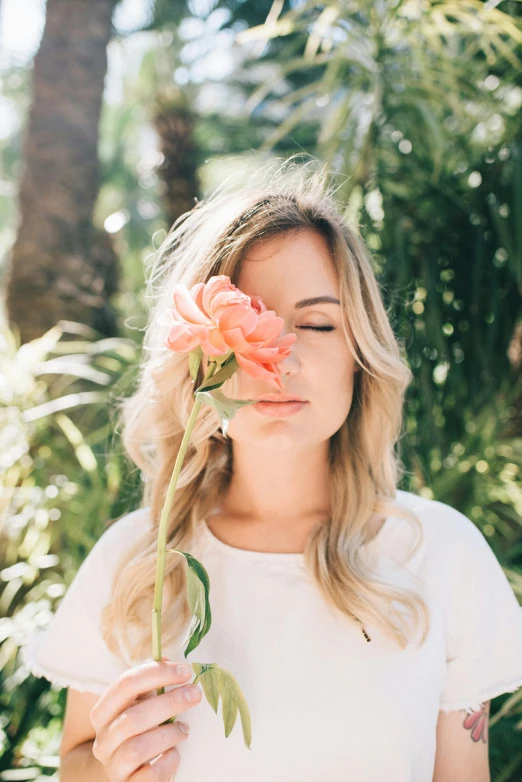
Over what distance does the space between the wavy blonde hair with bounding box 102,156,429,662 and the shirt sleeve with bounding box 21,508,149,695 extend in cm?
3

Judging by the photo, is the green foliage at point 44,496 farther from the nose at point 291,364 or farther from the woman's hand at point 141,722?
the woman's hand at point 141,722

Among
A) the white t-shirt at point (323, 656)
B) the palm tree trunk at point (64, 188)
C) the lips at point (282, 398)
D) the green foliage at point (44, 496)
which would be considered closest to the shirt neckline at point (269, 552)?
the white t-shirt at point (323, 656)

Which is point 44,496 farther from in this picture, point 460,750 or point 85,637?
point 460,750

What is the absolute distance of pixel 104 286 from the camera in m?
2.94

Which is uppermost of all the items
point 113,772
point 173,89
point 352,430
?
point 173,89

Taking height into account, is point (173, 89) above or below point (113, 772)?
above

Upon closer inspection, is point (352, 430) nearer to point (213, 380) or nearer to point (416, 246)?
point (213, 380)

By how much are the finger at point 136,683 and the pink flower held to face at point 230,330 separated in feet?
1.44

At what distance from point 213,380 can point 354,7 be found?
1.73 meters

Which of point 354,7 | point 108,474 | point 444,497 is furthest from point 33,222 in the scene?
point 444,497

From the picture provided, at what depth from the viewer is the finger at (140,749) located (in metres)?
0.95

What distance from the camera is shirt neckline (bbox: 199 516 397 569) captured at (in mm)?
1254

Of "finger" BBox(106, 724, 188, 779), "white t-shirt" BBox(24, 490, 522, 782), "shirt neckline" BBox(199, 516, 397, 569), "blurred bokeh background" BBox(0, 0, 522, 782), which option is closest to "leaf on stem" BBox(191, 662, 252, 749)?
"finger" BBox(106, 724, 188, 779)

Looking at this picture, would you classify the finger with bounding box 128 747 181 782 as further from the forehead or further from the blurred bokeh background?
the blurred bokeh background
